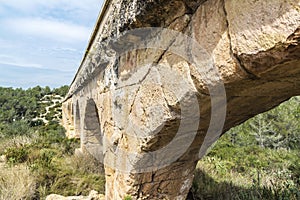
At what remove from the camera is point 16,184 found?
11.8 ft

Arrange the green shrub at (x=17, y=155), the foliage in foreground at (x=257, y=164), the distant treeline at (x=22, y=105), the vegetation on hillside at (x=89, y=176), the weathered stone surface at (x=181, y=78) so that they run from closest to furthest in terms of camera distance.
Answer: the weathered stone surface at (x=181, y=78), the foliage in foreground at (x=257, y=164), the vegetation on hillside at (x=89, y=176), the green shrub at (x=17, y=155), the distant treeline at (x=22, y=105)

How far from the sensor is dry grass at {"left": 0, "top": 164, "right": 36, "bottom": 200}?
3371 millimetres

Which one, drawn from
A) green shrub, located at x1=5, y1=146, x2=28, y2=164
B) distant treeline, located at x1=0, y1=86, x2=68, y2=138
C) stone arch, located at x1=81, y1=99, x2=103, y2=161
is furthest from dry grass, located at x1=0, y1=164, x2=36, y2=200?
distant treeline, located at x1=0, y1=86, x2=68, y2=138

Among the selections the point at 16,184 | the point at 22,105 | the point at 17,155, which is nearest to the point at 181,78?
the point at 16,184

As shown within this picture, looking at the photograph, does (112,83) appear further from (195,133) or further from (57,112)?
(57,112)

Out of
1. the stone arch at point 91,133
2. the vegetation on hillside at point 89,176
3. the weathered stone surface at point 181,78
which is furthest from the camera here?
the stone arch at point 91,133

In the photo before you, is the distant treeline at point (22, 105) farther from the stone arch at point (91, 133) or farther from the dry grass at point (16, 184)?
the dry grass at point (16, 184)

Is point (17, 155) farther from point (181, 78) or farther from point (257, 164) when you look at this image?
point (257, 164)

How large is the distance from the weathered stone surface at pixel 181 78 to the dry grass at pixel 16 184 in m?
1.39

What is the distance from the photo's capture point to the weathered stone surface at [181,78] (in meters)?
1.09

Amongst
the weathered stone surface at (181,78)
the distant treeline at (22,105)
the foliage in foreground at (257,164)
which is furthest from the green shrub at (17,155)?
the distant treeline at (22,105)

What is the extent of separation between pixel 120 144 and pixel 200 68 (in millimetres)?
1479

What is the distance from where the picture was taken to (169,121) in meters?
1.76

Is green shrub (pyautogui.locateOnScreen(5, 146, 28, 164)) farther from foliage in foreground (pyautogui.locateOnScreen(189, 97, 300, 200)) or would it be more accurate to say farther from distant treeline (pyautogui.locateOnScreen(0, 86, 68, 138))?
distant treeline (pyautogui.locateOnScreen(0, 86, 68, 138))
